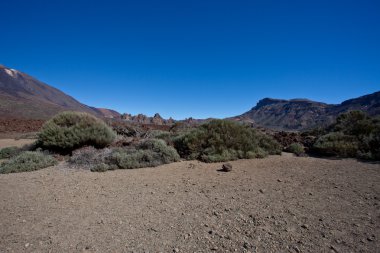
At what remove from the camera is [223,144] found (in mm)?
8766

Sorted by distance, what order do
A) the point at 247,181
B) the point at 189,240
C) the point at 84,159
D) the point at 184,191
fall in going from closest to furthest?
the point at 189,240
the point at 184,191
the point at 247,181
the point at 84,159

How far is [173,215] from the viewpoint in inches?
151

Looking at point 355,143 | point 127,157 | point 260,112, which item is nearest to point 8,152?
point 127,157

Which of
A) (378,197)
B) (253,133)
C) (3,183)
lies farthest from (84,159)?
(378,197)

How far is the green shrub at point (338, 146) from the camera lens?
836 centimetres

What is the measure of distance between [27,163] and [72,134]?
86.2 inches

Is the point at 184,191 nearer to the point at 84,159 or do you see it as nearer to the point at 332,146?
the point at 84,159

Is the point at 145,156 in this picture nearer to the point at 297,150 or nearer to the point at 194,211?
the point at 194,211

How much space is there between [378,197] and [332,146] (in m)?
4.77

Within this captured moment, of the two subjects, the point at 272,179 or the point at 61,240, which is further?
the point at 272,179

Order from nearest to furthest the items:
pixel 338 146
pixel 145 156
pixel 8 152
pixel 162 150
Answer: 1. pixel 145 156
2. pixel 162 150
3. pixel 338 146
4. pixel 8 152

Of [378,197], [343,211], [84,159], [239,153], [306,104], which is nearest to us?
[343,211]

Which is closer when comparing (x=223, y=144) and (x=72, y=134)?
(x=223, y=144)

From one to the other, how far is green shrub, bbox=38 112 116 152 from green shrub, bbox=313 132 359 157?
8.53 metres
